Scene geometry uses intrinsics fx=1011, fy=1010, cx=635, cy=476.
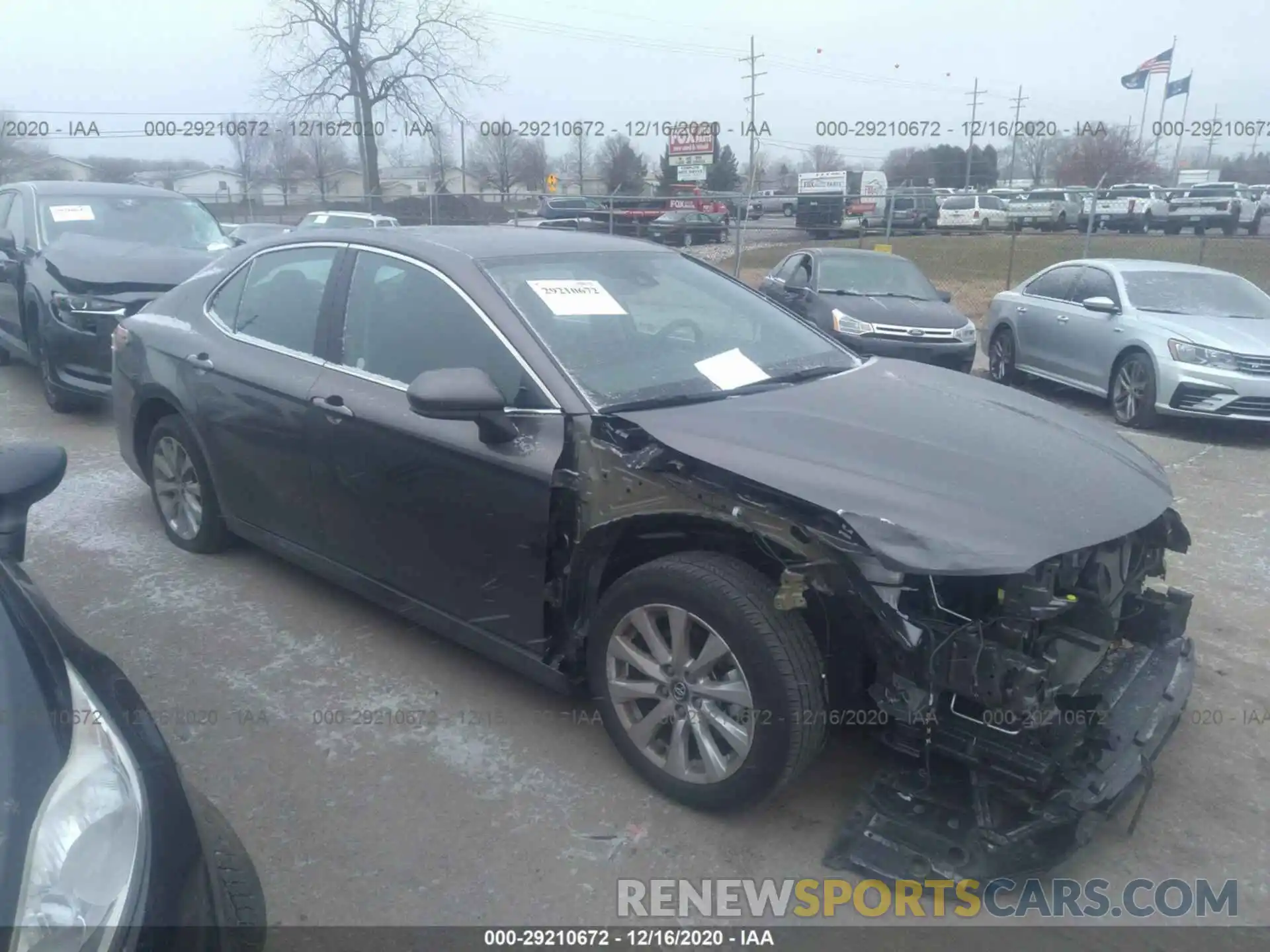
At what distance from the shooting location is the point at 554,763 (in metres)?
3.40

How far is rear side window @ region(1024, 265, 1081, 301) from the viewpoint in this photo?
33.0 feet

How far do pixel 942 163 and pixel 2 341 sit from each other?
3926 cm

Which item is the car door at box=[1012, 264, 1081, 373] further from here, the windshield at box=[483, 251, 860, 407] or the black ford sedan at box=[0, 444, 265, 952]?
the black ford sedan at box=[0, 444, 265, 952]

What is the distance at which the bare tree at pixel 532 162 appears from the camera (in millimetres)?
29266

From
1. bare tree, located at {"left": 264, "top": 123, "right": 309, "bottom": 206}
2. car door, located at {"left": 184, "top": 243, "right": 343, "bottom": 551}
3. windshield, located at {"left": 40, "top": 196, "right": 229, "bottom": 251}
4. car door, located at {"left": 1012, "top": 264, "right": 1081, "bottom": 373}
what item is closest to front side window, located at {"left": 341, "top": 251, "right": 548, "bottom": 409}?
car door, located at {"left": 184, "top": 243, "right": 343, "bottom": 551}

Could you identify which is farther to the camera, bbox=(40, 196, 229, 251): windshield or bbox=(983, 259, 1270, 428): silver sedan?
bbox=(40, 196, 229, 251): windshield

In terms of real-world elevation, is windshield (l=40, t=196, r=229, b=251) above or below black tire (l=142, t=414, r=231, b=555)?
above

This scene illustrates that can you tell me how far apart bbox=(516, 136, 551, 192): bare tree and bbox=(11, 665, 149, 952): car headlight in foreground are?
28459 mm

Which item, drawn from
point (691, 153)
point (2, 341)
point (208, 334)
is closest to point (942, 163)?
point (691, 153)

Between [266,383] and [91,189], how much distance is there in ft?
21.1

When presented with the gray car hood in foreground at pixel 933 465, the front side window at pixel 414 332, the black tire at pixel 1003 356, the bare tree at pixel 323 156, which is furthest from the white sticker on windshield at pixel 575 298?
the bare tree at pixel 323 156

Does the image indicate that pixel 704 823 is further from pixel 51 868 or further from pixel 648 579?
pixel 51 868

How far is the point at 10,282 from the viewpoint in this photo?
8.58m

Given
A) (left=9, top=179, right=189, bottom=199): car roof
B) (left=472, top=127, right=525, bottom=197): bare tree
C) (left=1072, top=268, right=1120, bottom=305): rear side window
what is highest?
(left=472, top=127, right=525, bottom=197): bare tree
